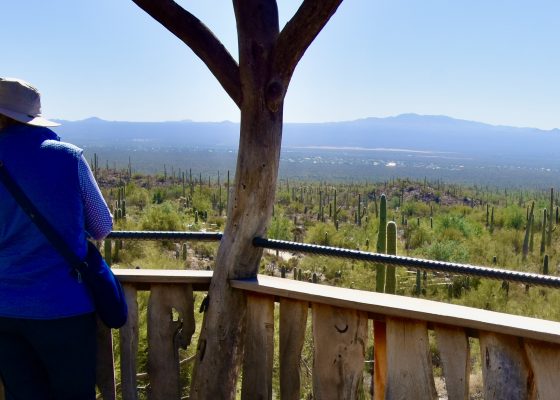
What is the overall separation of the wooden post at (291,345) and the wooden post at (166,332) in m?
0.44

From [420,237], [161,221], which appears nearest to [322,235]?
[420,237]

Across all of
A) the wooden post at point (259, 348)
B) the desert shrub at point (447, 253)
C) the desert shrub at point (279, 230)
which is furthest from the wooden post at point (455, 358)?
the desert shrub at point (279, 230)

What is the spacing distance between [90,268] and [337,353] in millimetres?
941

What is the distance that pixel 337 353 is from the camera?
2.34m

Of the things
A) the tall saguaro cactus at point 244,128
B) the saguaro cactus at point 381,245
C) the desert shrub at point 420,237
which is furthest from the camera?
the desert shrub at point 420,237

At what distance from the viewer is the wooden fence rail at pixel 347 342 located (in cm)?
197

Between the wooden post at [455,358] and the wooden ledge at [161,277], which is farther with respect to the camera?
the wooden ledge at [161,277]

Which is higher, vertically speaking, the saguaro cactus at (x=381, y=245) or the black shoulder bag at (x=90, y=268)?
the black shoulder bag at (x=90, y=268)

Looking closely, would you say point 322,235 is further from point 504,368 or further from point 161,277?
point 504,368

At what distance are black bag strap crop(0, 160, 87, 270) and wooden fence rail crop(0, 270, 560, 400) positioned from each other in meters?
0.59

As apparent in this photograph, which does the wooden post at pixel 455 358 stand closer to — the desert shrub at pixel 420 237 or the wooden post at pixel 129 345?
the wooden post at pixel 129 345

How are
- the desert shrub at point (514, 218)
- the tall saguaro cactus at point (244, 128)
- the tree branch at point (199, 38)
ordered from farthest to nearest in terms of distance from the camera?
1. the desert shrub at point (514, 218)
2. the tree branch at point (199, 38)
3. the tall saguaro cactus at point (244, 128)

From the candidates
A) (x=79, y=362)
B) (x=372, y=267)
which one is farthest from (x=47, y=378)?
(x=372, y=267)

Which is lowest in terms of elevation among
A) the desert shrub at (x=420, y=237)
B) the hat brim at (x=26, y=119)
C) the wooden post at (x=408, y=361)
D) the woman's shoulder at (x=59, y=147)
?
the desert shrub at (x=420, y=237)
